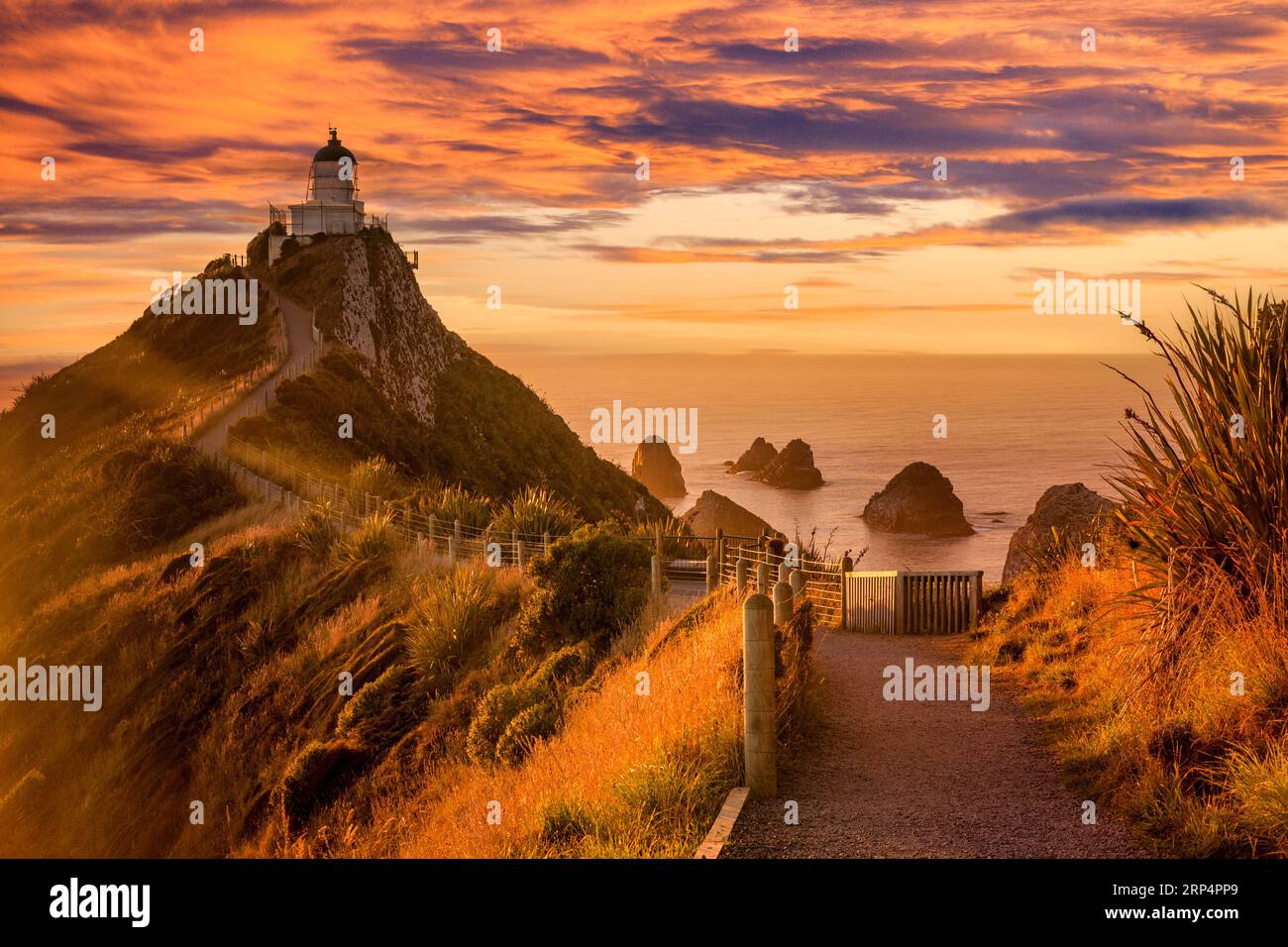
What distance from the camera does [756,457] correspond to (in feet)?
533

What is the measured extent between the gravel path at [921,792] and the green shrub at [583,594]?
21.9ft

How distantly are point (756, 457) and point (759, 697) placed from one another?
154555 mm

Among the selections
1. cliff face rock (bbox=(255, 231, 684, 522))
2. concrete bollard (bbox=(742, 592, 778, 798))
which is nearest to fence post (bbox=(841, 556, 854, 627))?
concrete bollard (bbox=(742, 592, 778, 798))

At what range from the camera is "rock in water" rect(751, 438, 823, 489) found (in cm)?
14462

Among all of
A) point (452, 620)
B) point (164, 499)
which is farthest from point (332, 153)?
point (452, 620)

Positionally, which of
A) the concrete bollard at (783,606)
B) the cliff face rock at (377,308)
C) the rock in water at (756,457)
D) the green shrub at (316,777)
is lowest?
the green shrub at (316,777)

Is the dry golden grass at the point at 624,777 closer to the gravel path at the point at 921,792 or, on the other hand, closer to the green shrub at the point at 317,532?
the gravel path at the point at 921,792

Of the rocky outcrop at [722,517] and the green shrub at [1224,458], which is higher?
the green shrub at [1224,458]

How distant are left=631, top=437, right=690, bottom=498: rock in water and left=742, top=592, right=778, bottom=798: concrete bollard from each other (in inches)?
5698

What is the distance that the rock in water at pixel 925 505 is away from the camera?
356 ft

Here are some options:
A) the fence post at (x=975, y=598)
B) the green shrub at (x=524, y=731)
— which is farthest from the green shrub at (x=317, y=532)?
the fence post at (x=975, y=598)

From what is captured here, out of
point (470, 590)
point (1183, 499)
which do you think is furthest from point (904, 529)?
point (1183, 499)

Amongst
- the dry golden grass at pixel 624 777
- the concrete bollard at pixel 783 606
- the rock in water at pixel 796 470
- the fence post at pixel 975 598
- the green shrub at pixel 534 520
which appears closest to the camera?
the dry golden grass at pixel 624 777
